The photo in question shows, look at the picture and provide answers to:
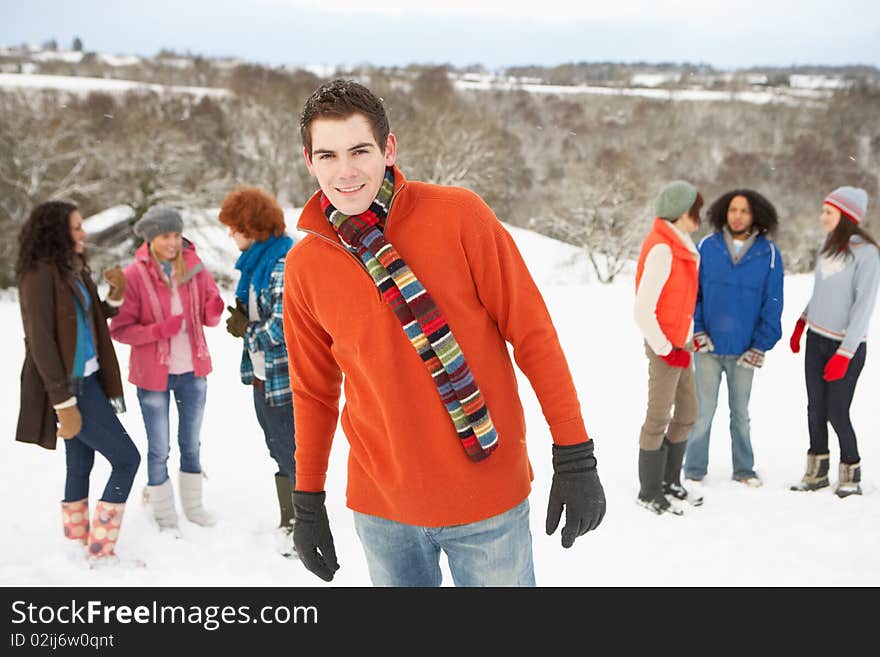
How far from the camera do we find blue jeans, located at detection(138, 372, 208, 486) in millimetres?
3514

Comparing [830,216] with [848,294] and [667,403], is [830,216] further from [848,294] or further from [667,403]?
[667,403]

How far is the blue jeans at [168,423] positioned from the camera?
138 inches

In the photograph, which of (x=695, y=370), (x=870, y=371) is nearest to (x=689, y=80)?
(x=870, y=371)

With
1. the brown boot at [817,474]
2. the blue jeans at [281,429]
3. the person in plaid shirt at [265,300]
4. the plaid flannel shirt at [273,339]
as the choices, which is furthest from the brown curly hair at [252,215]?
the brown boot at [817,474]

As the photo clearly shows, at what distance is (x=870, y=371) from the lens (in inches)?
251

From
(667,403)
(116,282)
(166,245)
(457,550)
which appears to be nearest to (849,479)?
(667,403)

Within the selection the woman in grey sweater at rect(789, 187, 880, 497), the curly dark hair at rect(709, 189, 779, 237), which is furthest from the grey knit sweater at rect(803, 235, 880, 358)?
the curly dark hair at rect(709, 189, 779, 237)

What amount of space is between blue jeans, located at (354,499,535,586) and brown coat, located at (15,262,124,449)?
1920mm

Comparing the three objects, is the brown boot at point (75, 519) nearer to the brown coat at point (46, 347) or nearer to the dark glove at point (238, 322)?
the brown coat at point (46, 347)

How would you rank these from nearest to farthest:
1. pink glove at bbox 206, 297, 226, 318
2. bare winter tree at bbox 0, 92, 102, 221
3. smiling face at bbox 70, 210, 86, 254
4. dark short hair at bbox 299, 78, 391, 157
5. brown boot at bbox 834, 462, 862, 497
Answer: dark short hair at bbox 299, 78, 391, 157 → smiling face at bbox 70, 210, 86, 254 → pink glove at bbox 206, 297, 226, 318 → brown boot at bbox 834, 462, 862, 497 → bare winter tree at bbox 0, 92, 102, 221

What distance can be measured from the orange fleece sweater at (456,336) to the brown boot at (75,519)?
233 centimetres

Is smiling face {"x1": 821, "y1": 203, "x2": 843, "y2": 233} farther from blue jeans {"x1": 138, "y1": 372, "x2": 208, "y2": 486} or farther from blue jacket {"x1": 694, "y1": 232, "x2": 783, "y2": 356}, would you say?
blue jeans {"x1": 138, "y1": 372, "x2": 208, "y2": 486}
